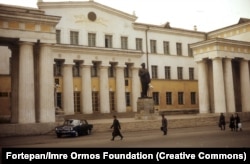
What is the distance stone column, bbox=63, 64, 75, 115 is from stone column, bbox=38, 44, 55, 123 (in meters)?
15.7

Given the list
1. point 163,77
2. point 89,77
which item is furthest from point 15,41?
point 163,77

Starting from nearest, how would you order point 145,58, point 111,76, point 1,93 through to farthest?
point 1,93
point 111,76
point 145,58

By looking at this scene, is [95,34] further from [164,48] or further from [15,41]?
[15,41]

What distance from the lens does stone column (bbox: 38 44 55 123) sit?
28.6 metres

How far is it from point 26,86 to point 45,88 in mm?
1597

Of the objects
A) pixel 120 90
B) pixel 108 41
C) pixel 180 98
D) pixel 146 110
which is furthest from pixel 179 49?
pixel 146 110

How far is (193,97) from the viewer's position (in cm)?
5881

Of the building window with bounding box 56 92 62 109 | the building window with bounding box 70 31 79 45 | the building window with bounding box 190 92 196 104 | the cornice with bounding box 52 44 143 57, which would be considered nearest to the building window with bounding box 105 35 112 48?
the cornice with bounding box 52 44 143 57

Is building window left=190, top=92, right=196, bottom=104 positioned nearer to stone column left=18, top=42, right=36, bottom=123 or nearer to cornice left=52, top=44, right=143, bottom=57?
cornice left=52, top=44, right=143, bottom=57

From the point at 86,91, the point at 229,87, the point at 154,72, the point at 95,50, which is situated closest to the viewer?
the point at 229,87

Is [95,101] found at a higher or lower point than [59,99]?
lower

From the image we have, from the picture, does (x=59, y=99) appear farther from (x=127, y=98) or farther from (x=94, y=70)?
(x=127, y=98)

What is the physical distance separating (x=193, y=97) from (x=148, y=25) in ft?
46.8

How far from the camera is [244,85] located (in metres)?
45.4
